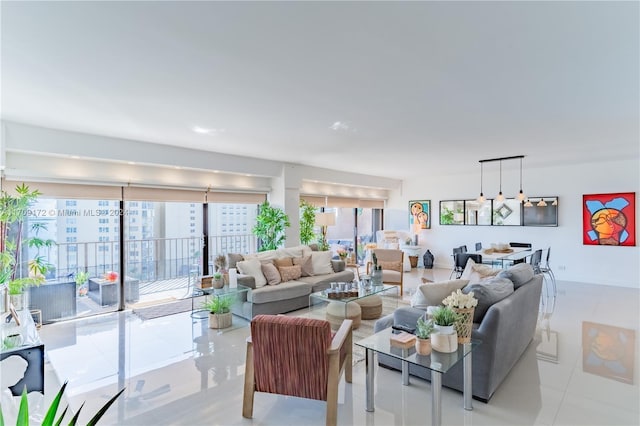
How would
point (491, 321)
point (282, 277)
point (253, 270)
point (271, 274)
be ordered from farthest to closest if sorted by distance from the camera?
point (282, 277) → point (271, 274) → point (253, 270) → point (491, 321)

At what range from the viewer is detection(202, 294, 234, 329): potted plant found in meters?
4.55

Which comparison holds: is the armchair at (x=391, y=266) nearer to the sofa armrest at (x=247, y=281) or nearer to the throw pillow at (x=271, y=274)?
the throw pillow at (x=271, y=274)

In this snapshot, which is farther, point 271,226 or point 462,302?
point 271,226

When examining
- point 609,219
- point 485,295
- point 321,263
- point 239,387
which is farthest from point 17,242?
point 609,219

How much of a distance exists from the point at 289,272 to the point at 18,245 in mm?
3645

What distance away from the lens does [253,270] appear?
5043 millimetres

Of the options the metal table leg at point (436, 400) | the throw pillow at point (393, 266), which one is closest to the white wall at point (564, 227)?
the throw pillow at point (393, 266)

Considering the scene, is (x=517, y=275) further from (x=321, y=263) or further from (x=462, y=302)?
(x=321, y=263)

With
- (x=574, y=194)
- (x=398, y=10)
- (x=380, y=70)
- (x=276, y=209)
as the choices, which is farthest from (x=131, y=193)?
(x=574, y=194)

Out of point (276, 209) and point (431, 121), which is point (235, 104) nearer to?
point (431, 121)

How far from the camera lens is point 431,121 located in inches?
165

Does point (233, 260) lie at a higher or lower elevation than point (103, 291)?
higher

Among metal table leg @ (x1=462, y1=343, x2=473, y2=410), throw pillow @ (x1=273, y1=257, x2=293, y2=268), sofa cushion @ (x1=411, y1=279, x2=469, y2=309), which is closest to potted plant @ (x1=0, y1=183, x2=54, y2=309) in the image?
throw pillow @ (x1=273, y1=257, x2=293, y2=268)

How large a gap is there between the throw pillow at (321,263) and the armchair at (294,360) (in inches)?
130
